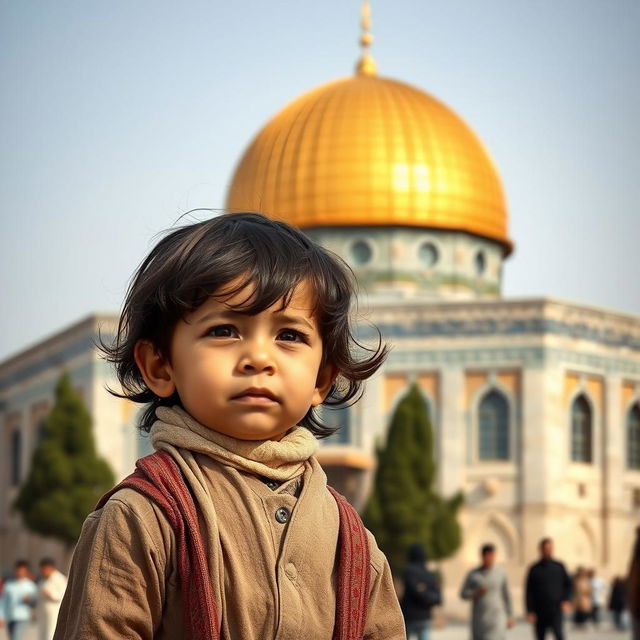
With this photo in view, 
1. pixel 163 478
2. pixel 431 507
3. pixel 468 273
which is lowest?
pixel 163 478

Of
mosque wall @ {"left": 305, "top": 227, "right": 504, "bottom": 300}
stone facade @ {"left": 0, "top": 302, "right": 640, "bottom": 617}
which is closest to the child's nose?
stone facade @ {"left": 0, "top": 302, "right": 640, "bottom": 617}

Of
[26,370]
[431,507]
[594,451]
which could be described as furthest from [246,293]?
[26,370]

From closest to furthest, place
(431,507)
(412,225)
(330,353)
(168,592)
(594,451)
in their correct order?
(168,592) → (330,353) → (431,507) → (594,451) → (412,225)

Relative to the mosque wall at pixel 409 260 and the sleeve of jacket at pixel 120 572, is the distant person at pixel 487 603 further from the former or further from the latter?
the mosque wall at pixel 409 260

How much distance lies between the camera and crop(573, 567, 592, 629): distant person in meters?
26.9

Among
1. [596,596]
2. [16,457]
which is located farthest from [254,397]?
[16,457]

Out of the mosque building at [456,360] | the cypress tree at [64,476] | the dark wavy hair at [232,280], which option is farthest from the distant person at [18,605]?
the mosque building at [456,360]

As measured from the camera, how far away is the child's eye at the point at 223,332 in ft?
9.59

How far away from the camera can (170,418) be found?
3.01m

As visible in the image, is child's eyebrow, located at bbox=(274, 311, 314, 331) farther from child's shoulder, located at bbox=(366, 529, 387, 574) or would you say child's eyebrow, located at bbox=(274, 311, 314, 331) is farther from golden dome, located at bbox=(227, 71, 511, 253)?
golden dome, located at bbox=(227, 71, 511, 253)

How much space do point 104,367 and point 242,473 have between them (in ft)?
112

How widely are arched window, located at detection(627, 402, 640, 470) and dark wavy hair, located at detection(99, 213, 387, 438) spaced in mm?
34318

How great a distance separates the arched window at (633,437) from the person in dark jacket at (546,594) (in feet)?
76.6

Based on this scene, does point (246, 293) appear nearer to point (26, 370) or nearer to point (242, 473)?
point (242, 473)
